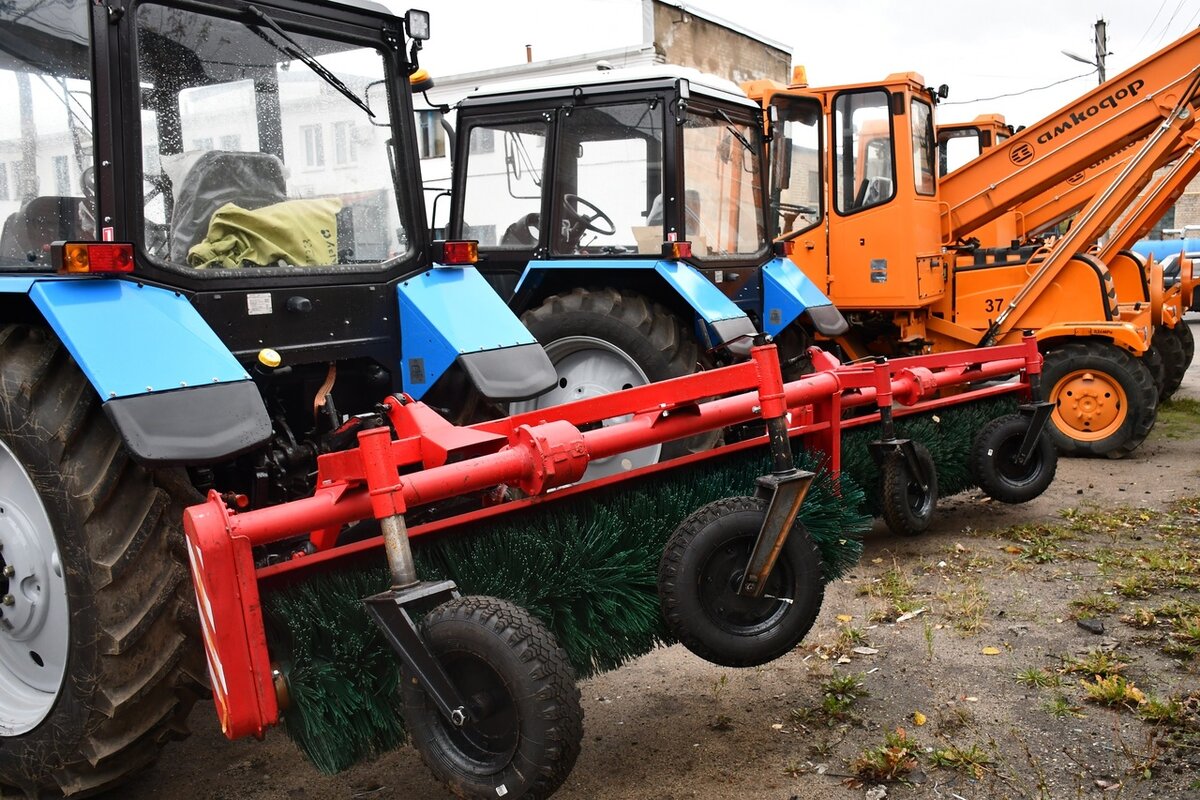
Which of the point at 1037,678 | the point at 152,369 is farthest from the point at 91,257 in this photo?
the point at 1037,678

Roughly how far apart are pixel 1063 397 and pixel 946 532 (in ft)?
8.15

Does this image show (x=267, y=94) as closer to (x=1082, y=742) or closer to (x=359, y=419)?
(x=359, y=419)

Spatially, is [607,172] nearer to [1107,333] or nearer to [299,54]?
[299,54]

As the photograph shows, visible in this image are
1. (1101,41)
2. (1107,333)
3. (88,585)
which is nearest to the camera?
(88,585)

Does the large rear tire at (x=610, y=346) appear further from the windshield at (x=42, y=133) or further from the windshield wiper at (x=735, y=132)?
the windshield at (x=42, y=133)

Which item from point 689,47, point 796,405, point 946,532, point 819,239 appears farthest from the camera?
point 689,47

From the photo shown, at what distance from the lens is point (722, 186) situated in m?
5.89

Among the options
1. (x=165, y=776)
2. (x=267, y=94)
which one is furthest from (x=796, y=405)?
(x=165, y=776)

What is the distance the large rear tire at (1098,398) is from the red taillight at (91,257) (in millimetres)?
6103

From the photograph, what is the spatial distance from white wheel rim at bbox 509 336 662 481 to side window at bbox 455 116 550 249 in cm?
84

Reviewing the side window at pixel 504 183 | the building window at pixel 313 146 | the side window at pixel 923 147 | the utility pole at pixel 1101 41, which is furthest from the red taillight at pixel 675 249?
the utility pole at pixel 1101 41

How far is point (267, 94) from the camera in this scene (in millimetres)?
3432

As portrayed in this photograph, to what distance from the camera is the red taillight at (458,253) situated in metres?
3.82

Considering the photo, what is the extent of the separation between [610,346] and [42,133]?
2.59m
